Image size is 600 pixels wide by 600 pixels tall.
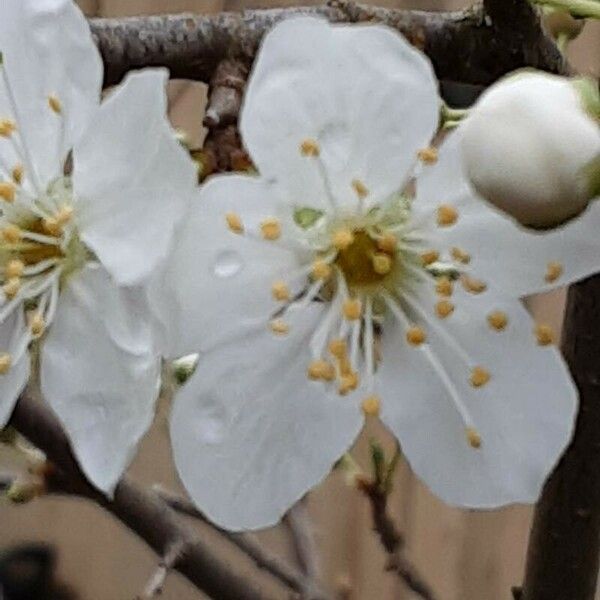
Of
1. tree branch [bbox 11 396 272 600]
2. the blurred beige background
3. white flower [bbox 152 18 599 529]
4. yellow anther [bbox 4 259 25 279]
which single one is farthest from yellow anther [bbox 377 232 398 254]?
the blurred beige background

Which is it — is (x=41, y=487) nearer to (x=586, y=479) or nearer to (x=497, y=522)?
(x=586, y=479)

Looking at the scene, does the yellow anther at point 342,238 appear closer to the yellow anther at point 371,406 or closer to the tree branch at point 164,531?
the yellow anther at point 371,406

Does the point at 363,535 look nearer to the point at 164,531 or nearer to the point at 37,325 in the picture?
the point at 164,531

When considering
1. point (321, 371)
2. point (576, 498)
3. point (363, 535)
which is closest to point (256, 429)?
point (321, 371)

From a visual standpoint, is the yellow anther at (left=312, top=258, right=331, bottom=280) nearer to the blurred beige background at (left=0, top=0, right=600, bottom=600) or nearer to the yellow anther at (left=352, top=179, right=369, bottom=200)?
the yellow anther at (left=352, top=179, right=369, bottom=200)

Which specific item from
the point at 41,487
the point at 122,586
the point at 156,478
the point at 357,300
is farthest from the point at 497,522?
the point at 357,300

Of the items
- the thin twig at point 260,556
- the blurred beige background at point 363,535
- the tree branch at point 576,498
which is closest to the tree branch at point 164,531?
the thin twig at point 260,556
